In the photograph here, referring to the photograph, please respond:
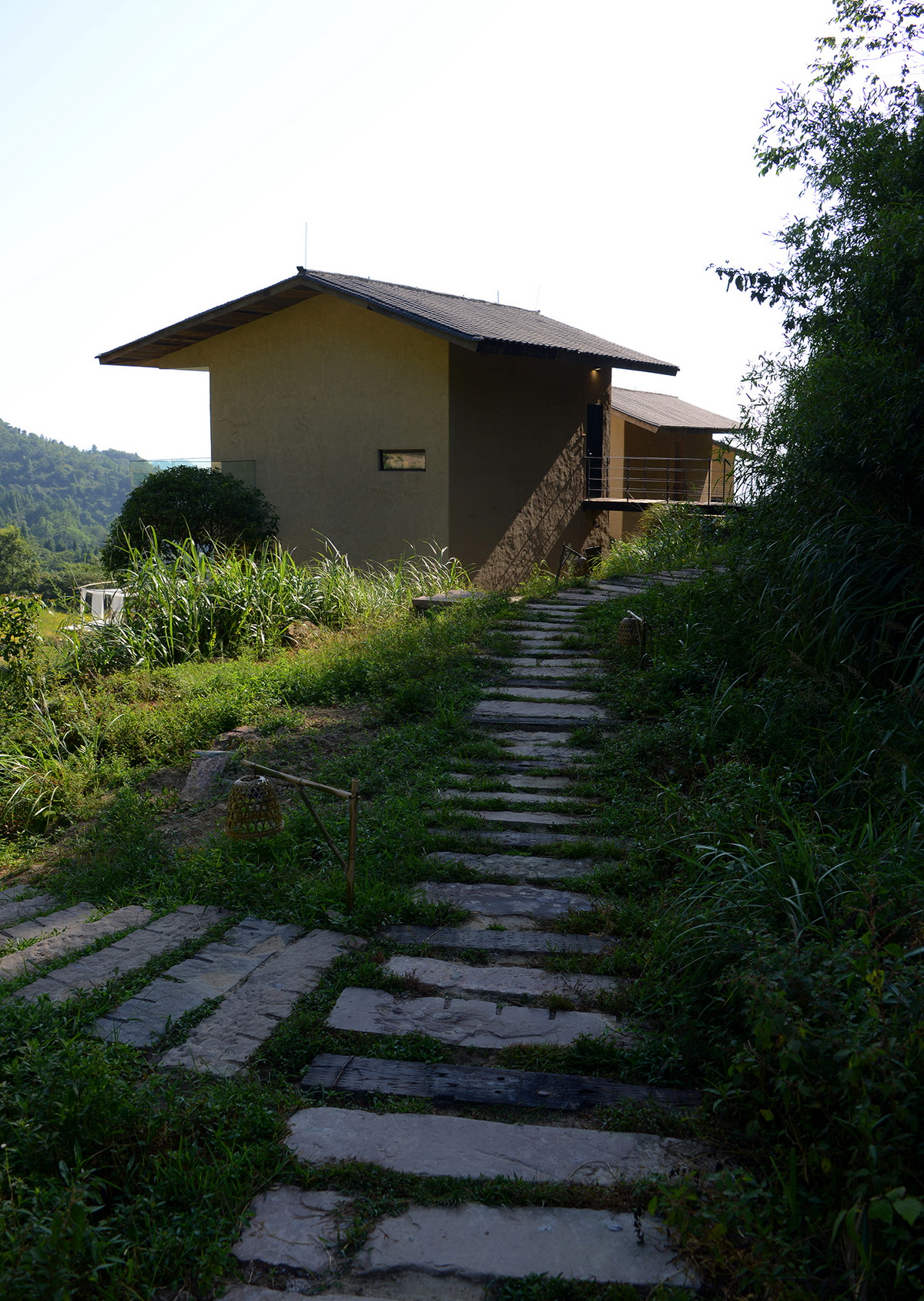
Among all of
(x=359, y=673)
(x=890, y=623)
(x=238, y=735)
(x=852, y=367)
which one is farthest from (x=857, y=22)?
(x=238, y=735)

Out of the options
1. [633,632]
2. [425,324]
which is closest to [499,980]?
[633,632]

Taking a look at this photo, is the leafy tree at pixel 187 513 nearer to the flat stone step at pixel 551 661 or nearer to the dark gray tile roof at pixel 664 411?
the flat stone step at pixel 551 661

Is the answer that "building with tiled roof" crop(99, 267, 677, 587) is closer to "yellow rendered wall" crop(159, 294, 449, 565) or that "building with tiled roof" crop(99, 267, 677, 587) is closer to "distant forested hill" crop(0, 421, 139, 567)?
"yellow rendered wall" crop(159, 294, 449, 565)

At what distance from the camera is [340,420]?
14203 millimetres

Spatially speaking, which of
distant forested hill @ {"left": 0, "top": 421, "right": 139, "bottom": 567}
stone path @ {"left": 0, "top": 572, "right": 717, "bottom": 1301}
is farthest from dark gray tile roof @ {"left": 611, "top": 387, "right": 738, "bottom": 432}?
distant forested hill @ {"left": 0, "top": 421, "right": 139, "bottom": 567}

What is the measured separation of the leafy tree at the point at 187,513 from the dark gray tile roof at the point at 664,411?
10926 millimetres

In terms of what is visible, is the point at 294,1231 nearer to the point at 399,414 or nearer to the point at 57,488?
the point at 399,414

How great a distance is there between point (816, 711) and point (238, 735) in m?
3.68

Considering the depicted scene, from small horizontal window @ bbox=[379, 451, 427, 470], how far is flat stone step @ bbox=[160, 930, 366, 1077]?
10.6 metres

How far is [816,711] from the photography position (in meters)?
4.78

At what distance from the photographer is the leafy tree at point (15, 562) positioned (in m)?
39.0

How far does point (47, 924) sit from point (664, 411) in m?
23.7

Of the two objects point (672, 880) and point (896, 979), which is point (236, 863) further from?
point (896, 979)

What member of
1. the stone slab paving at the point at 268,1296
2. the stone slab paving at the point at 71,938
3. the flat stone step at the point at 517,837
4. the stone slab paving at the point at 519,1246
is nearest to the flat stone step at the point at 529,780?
the flat stone step at the point at 517,837
